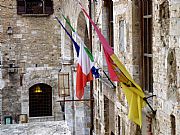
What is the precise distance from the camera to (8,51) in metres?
15.5

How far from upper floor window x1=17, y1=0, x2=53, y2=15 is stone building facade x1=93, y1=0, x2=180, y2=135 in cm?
707

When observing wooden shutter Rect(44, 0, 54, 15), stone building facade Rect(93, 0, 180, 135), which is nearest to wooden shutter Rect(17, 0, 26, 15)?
wooden shutter Rect(44, 0, 54, 15)

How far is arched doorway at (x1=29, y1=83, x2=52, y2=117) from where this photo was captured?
1609 cm

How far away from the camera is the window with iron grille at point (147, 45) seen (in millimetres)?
5582

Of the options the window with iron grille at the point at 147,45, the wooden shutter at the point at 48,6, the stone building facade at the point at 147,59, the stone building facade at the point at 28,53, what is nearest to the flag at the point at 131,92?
the stone building facade at the point at 147,59

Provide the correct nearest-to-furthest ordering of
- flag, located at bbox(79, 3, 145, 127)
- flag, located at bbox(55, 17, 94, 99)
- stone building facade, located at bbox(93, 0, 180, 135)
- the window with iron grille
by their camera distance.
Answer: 1. stone building facade, located at bbox(93, 0, 180, 135)
2. flag, located at bbox(79, 3, 145, 127)
3. the window with iron grille
4. flag, located at bbox(55, 17, 94, 99)

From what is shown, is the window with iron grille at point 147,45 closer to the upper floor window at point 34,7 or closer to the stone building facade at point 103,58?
the stone building facade at point 103,58

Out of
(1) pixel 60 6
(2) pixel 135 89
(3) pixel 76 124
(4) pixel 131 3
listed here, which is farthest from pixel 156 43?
(1) pixel 60 6

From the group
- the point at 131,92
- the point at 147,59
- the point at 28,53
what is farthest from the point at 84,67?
the point at 28,53

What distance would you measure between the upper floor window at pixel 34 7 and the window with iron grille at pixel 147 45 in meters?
9.96

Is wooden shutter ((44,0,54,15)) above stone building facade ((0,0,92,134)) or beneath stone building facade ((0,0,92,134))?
above

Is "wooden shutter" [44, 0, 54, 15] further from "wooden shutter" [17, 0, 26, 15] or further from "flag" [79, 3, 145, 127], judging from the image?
"flag" [79, 3, 145, 127]

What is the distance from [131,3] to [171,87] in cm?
186

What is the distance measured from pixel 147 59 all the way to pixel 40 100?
10.9m
